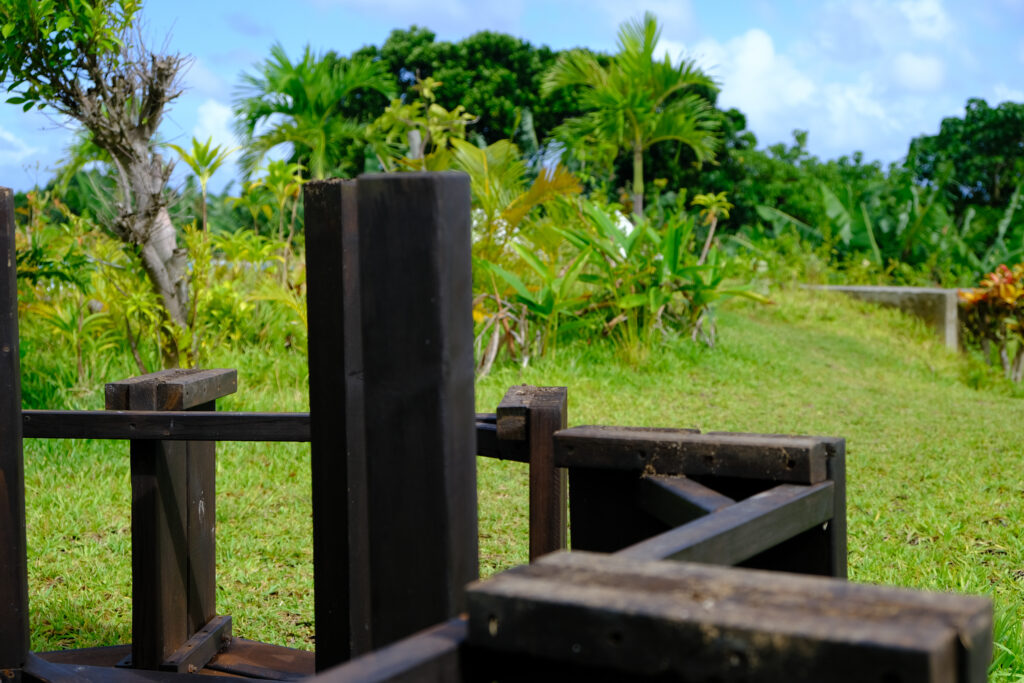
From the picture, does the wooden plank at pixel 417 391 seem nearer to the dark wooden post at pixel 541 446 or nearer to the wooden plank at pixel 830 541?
the wooden plank at pixel 830 541

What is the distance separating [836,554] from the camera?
134cm

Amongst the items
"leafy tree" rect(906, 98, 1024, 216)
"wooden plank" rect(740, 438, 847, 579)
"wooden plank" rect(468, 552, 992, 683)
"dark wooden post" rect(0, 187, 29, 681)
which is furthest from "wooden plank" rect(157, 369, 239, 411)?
"leafy tree" rect(906, 98, 1024, 216)

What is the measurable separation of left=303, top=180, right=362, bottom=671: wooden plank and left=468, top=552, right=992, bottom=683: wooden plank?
18.8 inches

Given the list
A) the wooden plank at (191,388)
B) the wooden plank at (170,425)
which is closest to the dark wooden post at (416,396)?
the wooden plank at (170,425)

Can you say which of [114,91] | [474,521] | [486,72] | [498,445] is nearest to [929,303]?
[114,91]

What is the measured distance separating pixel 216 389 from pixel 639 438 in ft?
4.70

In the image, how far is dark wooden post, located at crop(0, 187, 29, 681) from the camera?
1.80 m

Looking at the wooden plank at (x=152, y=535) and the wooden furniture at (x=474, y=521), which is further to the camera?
the wooden plank at (x=152, y=535)

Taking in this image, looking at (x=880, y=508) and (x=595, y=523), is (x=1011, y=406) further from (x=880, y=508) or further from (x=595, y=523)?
(x=595, y=523)

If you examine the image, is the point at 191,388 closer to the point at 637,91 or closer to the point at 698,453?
the point at 698,453

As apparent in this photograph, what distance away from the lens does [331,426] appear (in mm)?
1394

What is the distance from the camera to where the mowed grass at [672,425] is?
3.26 m

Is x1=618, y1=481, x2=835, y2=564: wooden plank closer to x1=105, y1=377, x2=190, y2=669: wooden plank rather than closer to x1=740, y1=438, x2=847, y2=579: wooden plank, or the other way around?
x1=740, y1=438, x2=847, y2=579: wooden plank

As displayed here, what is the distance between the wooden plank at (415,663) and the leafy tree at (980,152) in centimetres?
2149
